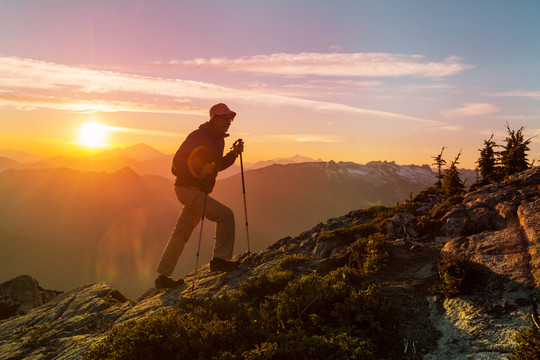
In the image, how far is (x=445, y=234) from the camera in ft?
29.8

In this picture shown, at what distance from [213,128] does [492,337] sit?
904cm

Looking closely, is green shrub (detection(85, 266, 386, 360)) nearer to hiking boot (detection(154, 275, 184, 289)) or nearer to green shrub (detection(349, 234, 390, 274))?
green shrub (detection(349, 234, 390, 274))

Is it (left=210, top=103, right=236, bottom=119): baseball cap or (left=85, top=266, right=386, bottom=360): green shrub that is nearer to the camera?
(left=85, top=266, right=386, bottom=360): green shrub

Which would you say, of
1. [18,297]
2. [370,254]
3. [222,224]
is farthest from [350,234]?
[18,297]

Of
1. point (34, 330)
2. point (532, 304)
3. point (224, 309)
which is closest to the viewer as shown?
point (532, 304)

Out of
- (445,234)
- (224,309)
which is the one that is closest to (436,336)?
(224,309)

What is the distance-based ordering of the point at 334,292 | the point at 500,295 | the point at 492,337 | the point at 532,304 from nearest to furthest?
the point at 492,337
the point at 532,304
the point at 500,295
the point at 334,292

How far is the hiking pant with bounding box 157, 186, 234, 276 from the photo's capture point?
10.0 metres

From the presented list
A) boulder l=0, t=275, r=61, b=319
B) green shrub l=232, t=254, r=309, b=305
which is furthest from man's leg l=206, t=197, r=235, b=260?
boulder l=0, t=275, r=61, b=319

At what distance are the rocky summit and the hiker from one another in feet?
3.48

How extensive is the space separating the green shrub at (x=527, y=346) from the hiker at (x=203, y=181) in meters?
7.89

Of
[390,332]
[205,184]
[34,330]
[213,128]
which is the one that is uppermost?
[213,128]

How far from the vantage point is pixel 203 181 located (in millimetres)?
10266

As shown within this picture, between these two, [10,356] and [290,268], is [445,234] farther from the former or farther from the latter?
[10,356]
